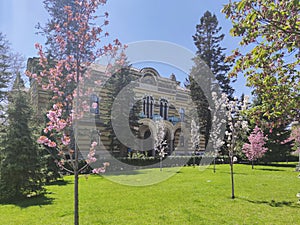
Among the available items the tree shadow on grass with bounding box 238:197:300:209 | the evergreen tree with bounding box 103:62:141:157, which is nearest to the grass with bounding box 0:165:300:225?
the tree shadow on grass with bounding box 238:197:300:209

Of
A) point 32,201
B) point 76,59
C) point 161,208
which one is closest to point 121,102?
point 32,201

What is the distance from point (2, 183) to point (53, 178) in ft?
17.7

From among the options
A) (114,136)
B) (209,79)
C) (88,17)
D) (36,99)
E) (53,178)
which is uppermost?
(209,79)

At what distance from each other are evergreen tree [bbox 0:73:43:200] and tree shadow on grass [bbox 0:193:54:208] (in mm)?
354

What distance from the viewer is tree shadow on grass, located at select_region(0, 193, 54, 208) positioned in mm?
8345

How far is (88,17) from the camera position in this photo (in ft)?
15.1

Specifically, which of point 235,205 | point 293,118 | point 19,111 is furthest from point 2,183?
point 293,118

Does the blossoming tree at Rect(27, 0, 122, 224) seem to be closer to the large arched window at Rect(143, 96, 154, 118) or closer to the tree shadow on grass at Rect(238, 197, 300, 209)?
the tree shadow on grass at Rect(238, 197, 300, 209)

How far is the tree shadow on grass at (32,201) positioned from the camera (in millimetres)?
8345

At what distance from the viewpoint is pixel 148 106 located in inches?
1241

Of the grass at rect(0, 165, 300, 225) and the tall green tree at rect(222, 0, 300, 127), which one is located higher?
the tall green tree at rect(222, 0, 300, 127)

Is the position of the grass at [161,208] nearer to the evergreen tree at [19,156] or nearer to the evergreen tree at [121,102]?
A: the evergreen tree at [19,156]

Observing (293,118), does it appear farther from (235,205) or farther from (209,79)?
(209,79)

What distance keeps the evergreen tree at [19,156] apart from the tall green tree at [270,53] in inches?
340
